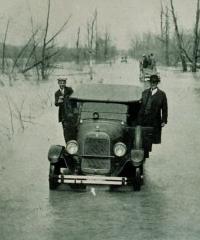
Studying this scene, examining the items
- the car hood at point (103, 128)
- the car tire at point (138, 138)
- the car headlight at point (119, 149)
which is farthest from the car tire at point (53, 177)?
the car tire at point (138, 138)

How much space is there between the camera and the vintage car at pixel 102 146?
30.8 ft

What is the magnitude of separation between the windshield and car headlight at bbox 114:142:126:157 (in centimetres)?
75

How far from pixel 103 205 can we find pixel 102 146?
1.33 m

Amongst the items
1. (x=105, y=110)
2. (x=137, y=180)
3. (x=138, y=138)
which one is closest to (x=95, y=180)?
(x=137, y=180)

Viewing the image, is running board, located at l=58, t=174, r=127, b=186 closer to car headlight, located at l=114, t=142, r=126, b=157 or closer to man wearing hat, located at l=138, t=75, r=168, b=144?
car headlight, located at l=114, t=142, r=126, b=157

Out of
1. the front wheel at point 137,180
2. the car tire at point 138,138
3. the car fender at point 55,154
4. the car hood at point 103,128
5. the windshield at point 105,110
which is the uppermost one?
the windshield at point 105,110

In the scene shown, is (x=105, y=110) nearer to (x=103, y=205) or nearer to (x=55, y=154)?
(x=55, y=154)

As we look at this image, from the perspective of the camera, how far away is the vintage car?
9.38m

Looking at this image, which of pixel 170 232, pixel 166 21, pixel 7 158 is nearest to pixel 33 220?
pixel 170 232

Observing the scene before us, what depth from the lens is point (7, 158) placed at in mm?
12641

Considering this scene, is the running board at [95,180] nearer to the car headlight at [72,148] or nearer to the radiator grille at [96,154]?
the radiator grille at [96,154]

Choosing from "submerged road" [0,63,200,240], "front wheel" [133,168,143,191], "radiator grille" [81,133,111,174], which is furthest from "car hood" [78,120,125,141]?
"submerged road" [0,63,200,240]

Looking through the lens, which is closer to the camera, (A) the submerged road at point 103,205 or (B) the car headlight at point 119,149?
(A) the submerged road at point 103,205

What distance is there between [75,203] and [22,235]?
69.1 inches
